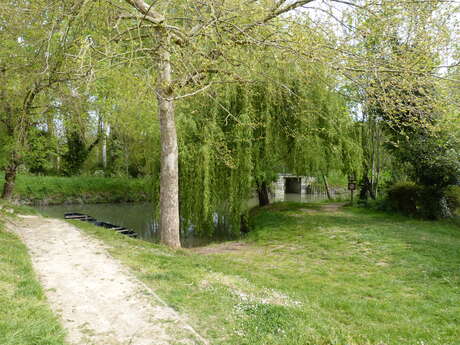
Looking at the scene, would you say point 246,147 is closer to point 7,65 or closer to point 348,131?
point 348,131

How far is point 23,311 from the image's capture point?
126 inches

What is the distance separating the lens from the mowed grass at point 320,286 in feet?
12.0

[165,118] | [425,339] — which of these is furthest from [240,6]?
[425,339]

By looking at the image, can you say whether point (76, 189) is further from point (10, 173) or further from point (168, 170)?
point (168, 170)

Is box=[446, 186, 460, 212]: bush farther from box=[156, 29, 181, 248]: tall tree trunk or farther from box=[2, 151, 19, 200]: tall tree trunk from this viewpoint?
box=[2, 151, 19, 200]: tall tree trunk

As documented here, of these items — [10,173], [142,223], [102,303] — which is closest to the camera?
[102,303]

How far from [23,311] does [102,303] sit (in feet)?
2.80

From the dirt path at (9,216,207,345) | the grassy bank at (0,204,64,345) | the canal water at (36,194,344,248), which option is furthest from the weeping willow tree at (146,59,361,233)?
the grassy bank at (0,204,64,345)

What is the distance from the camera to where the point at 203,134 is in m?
10.7

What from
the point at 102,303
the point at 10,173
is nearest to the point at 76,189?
the point at 10,173

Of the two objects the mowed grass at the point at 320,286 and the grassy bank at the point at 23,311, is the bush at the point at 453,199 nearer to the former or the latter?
the mowed grass at the point at 320,286

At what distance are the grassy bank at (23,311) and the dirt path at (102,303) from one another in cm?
15

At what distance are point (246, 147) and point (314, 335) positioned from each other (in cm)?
788

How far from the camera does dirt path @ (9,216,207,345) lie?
3176 millimetres
